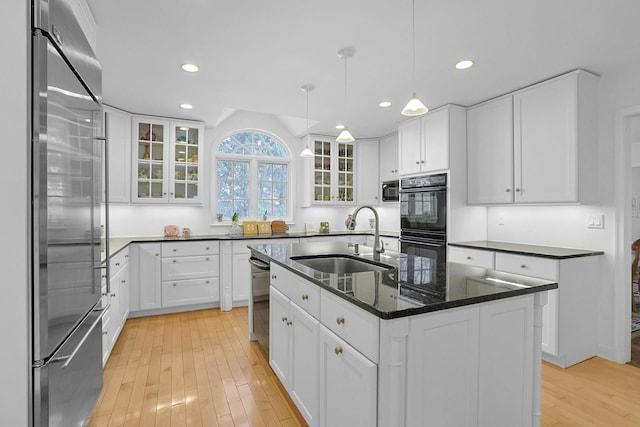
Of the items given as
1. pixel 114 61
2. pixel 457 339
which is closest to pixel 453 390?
pixel 457 339

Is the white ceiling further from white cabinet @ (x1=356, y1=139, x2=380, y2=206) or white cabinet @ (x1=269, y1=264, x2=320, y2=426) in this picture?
white cabinet @ (x1=356, y1=139, x2=380, y2=206)

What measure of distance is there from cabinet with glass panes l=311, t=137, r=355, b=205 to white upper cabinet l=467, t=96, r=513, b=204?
215 centimetres

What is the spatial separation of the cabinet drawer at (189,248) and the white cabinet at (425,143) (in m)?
2.69

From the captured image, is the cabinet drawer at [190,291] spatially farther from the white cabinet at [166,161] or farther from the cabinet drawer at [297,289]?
the cabinet drawer at [297,289]

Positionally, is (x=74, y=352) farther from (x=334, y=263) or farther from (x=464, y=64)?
(x=464, y=64)

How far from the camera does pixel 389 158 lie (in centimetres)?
525

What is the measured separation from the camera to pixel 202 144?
4465mm

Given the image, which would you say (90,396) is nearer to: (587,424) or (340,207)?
(587,424)

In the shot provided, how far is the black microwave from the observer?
4.92 m

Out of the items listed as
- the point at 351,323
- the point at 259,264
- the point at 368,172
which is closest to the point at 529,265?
the point at 351,323

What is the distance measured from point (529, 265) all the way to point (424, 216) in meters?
1.34

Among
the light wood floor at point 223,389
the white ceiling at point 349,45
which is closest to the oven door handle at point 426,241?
the light wood floor at point 223,389

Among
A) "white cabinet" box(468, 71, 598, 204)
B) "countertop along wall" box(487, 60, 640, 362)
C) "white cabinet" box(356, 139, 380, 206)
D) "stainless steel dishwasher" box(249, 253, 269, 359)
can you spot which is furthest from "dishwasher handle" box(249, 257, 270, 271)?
"white cabinet" box(356, 139, 380, 206)

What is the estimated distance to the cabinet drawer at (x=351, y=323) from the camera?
1213 mm
